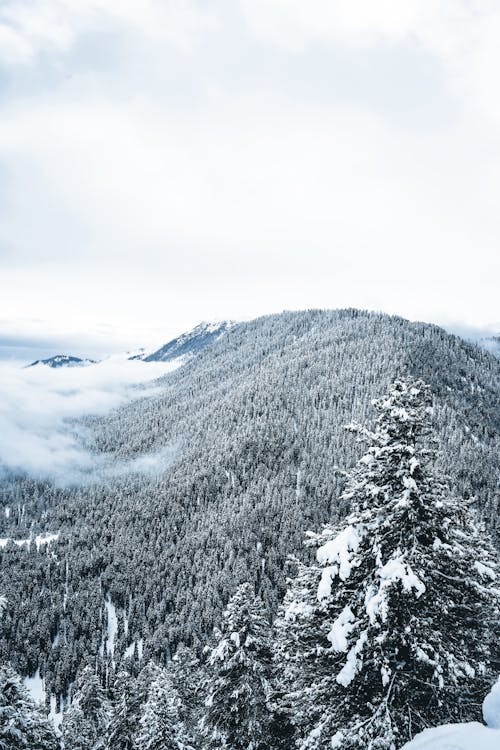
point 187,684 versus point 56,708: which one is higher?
point 187,684

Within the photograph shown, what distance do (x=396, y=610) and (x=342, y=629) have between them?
1180mm

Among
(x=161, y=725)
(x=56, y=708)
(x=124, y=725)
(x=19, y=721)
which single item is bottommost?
(x=56, y=708)

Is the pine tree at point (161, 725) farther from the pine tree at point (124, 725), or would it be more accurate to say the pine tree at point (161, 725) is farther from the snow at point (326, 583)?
the snow at point (326, 583)

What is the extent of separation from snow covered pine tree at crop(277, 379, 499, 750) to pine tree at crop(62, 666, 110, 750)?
4597 cm

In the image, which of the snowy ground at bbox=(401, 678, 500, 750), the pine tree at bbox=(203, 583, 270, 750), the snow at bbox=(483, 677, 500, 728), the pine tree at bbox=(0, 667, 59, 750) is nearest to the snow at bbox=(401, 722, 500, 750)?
the snowy ground at bbox=(401, 678, 500, 750)

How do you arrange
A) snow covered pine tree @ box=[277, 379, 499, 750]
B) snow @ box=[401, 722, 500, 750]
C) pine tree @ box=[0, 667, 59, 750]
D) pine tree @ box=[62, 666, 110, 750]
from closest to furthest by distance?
snow @ box=[401, 722, 500, 750]
snow covered pine tree @ box=[277, 379, 499, 750]
pine tree @ box=[0, 667, 59, 750]
pine tree @ box=[62, 666, 110, 750]

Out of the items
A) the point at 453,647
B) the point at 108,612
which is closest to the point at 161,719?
the point at 453,647

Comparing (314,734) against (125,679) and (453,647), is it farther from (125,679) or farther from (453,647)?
(125,679)

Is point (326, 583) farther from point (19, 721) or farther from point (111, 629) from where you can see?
point (111, 629)

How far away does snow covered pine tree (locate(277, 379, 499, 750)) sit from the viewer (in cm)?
910

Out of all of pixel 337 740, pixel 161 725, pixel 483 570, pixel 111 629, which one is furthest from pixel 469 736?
pixel 111 629

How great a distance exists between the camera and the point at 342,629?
929cm

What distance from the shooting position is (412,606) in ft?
31.2

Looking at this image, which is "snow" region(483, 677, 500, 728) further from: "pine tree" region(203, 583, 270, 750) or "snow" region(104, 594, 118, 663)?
"snow" region(104, 594, 118, 663)
